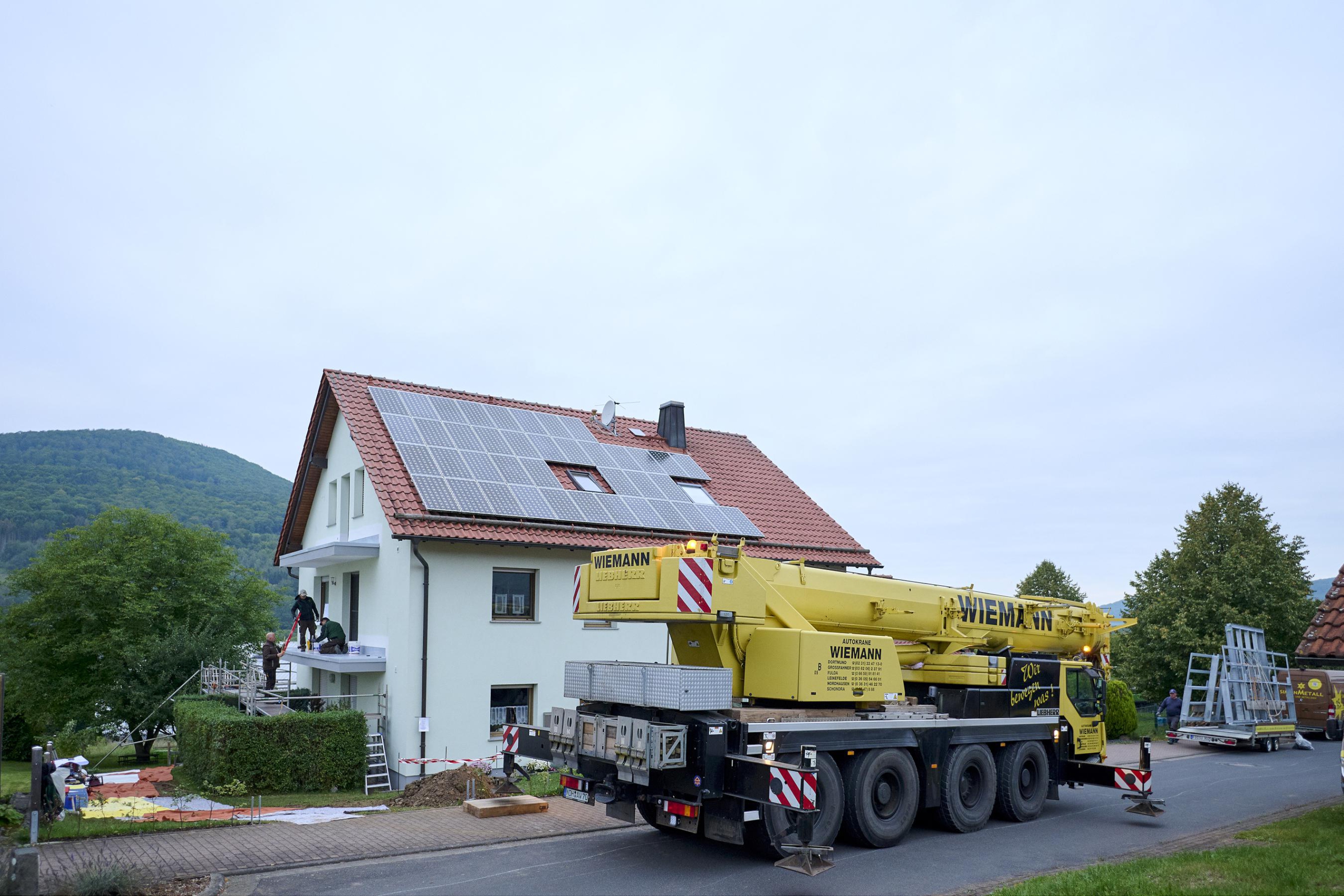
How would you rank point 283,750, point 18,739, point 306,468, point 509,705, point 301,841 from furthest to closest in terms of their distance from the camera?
1. point 18,739
2. point 306,468
3. point 509,705
4. point 283,750
5. point 301,841

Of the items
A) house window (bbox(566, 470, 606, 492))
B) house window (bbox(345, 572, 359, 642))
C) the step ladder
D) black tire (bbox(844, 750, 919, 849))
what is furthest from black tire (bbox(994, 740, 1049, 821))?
house window (bbox(345, 572, 359, 642))

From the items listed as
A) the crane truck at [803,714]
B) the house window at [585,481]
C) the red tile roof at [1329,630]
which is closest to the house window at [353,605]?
the house window at [585,481]

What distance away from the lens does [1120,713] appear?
24594 mm

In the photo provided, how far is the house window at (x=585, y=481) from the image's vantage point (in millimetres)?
22109

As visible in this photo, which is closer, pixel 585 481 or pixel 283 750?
pixel 283 750

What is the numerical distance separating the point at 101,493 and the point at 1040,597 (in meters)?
144

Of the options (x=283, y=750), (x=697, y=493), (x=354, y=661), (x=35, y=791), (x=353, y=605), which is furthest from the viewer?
(x=697, y=493)

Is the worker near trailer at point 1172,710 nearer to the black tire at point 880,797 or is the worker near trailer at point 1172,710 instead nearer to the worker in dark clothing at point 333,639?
the black tire at point 880,797

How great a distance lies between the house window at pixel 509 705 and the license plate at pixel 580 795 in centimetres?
770

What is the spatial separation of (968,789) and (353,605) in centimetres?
1392

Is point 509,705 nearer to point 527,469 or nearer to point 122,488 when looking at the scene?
point 527,469

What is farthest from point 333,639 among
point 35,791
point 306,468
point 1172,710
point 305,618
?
point 1172,710

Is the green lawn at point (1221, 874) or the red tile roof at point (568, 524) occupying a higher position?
the red tile roof at point (568, 524)

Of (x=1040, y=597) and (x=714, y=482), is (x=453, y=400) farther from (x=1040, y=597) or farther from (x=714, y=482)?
(x=1040, y=597)
